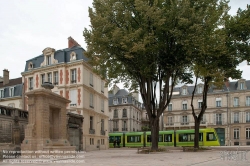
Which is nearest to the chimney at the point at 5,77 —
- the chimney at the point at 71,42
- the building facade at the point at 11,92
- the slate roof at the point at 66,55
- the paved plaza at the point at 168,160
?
the building facade at the point at 11,92

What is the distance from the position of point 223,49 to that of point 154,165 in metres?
11.2

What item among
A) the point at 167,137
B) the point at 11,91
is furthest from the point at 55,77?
the point at 167,137

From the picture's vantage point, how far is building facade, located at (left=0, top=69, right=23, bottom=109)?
3681cm

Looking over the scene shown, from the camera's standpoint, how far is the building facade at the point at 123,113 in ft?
193

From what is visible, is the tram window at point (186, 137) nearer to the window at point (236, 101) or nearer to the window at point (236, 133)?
the window at point (236, 133)

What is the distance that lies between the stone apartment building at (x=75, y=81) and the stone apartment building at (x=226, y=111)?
73.8 feet

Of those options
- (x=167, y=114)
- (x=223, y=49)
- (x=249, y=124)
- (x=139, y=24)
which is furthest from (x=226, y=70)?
(x=167, y=114)

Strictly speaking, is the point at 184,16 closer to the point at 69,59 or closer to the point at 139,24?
the point at 139,24

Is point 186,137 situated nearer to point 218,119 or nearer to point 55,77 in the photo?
point 55,77

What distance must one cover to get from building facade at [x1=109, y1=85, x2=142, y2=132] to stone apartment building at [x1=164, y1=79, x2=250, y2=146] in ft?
30.8

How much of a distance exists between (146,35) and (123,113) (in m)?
42.9

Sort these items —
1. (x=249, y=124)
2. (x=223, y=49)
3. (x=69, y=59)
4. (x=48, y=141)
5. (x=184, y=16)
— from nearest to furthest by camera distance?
(x=48, y=141) < (x=184, y=16) < (x=223, y=49) < (x=69, y=59) < (x=249, y=124)

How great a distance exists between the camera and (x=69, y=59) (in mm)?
33844

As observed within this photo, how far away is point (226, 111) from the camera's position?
51.5 metres
